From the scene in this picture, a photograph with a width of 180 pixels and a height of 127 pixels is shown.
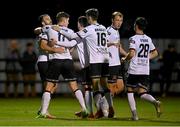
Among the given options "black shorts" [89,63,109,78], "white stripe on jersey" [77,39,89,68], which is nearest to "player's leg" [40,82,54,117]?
"white stripe on jersey" [77,39,89,68]

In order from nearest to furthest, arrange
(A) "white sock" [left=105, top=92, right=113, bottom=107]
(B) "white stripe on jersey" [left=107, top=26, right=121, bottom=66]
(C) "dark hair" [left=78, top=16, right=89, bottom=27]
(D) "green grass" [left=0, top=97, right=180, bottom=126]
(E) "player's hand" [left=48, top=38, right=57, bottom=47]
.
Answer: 1. (D) "green grass" [left=0, top=97, right=180, bottom=126]
2. (E) "player's hand" [left=48, top=38, right=57, bottom=47]
3. (A) "white sock" [left=105, top=92, right=113, bottom=107]
4. (B) "white stripe on jersey" [left=107, top=26, right=121, bottom=66]
5. (C) "dark hair" [left=78, top=16, right=89, bottom=27]

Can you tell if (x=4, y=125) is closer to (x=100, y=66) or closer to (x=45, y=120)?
(x=45, y=120)

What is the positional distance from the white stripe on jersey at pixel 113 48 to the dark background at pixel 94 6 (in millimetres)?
15313

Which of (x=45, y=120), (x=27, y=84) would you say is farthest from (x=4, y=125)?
(x=27, y=84)

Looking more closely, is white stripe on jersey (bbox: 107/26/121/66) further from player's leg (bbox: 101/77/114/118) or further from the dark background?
the dark background

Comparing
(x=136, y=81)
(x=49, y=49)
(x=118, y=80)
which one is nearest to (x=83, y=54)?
(x=49, y=49)

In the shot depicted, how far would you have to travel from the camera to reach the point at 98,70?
54.6 feet

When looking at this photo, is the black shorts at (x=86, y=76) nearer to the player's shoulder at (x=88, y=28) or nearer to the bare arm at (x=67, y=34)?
the bare arm at (x=67, y=34)

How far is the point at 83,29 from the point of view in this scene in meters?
16.8

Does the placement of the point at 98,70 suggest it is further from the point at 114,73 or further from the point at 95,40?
the point at 114,73

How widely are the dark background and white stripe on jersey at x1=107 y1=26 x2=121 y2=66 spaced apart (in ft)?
50.2

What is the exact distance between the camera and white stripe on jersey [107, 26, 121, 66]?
1756 cm

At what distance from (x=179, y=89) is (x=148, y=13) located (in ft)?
20.1

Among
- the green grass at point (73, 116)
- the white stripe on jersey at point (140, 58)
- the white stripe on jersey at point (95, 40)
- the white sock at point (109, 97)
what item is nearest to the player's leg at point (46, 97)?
the green grass at point (73, 116)
